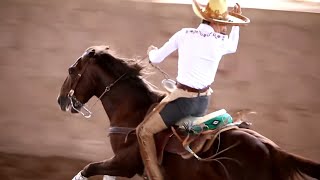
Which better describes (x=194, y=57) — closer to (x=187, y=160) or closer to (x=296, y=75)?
(x=187, y=160)

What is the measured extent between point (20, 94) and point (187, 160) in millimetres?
3359

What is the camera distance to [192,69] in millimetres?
4336

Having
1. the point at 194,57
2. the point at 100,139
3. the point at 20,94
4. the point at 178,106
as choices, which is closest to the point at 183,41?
the point at 194,57

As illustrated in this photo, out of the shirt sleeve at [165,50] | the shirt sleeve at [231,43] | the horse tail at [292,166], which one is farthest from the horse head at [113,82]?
the horse tail at [292,166]

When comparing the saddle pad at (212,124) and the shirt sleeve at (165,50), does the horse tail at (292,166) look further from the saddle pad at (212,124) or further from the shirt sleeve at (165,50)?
the shirt sleeve at (165,50)

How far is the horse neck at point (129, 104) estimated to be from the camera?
191 inches

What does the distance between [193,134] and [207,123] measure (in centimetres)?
14

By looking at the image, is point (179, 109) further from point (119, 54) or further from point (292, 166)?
point (119, 54)

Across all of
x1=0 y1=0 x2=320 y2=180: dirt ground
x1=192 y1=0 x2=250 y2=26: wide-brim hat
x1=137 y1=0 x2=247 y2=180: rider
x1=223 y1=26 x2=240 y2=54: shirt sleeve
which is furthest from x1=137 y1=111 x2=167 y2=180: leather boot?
x1=0 y1=0 x2=320 y2=180: dirt ground

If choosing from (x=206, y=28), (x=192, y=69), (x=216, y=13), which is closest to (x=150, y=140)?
(x=192, y=69)

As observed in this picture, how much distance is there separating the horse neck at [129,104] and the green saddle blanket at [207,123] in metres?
0.53

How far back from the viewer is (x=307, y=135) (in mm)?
6238

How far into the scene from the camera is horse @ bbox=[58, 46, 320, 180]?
157 inches

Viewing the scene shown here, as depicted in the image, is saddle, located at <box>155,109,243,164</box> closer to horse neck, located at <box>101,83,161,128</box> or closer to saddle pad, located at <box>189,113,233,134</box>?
saddle pad, located at <box>189,113,233,134</box>
